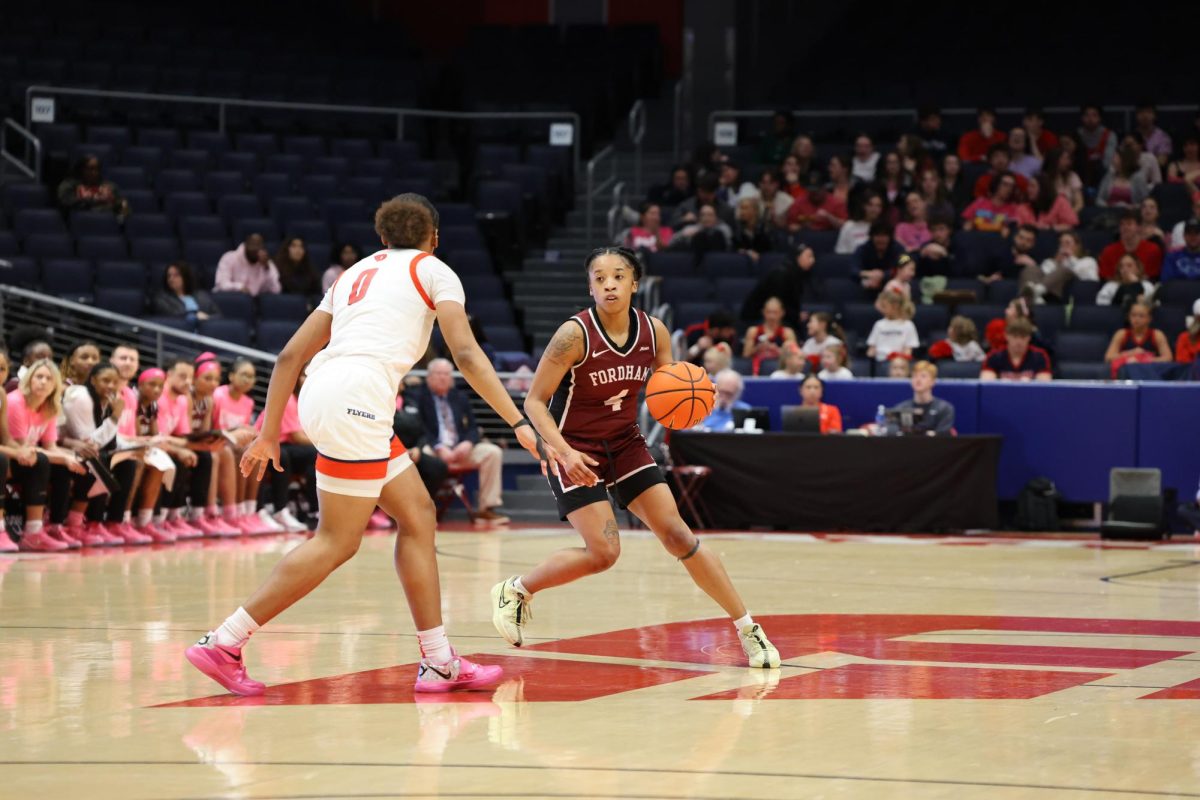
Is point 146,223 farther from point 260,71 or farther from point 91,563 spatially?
point 91,563

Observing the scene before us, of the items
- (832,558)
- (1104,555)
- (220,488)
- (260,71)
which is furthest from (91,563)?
(260,71)

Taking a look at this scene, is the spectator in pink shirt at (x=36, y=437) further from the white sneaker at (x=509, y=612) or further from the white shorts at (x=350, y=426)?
the white shorts at (x=350, y=426)

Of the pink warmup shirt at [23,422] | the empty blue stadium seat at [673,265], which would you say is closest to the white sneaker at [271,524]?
the pink warmup shirt at [23,422]

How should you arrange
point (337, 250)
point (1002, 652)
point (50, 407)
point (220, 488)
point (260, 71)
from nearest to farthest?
point (1002, 652)
point (50, 407)
point (220, 488)
point (337, 250)
point (260, 71)

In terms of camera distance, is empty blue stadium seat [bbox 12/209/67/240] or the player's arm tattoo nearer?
the player's arm tattoo

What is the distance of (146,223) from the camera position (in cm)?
1780

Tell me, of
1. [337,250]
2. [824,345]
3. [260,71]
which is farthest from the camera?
[260,71]

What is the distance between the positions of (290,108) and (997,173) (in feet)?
28.4

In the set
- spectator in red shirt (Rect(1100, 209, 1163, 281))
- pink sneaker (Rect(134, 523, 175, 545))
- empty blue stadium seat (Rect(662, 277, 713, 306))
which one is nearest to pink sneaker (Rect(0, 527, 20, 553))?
pink sneaker (Rect(134, 523, 175, 545))

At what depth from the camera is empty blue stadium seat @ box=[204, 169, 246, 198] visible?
18.8m

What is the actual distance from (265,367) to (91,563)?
5422 millimetres

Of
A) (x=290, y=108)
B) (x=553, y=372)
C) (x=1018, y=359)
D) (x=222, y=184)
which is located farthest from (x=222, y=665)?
(x=290, y=108)

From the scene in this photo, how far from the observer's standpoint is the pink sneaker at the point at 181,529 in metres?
12.4

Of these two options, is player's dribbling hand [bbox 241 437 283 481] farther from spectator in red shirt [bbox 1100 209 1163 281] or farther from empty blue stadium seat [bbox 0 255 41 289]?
spectator in red shirt [bbox 1100 209 1163 281]
